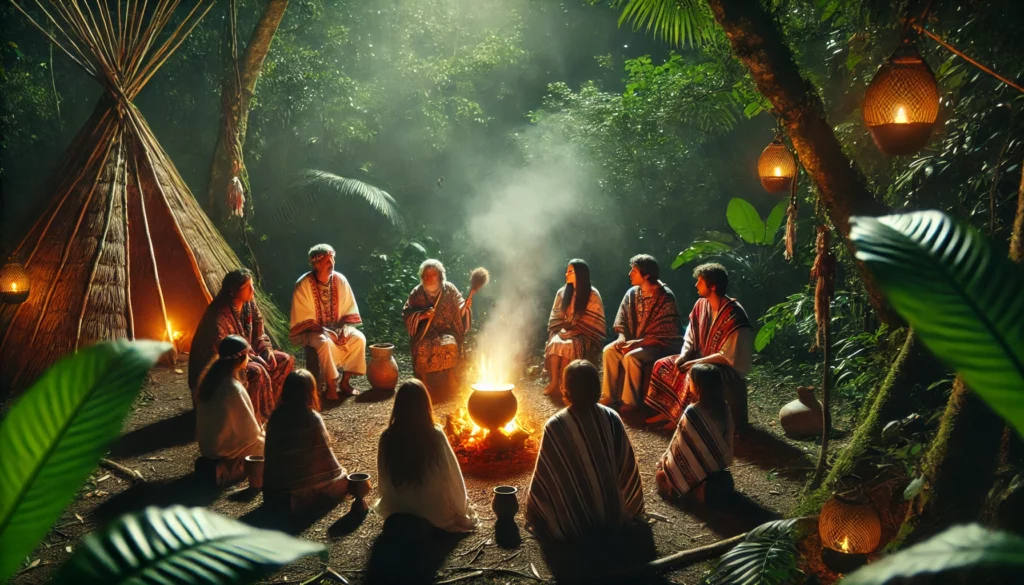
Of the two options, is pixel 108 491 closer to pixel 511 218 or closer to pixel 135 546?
pixel 135 546

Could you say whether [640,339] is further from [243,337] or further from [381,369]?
[243,337]

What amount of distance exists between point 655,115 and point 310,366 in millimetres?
6737

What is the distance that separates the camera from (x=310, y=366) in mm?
7684

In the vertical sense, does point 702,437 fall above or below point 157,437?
below

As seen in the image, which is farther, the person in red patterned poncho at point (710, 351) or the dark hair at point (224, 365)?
the person in red patterned poncho at point (710, 351)

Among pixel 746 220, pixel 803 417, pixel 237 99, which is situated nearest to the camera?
pixel 803 417

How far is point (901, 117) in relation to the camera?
3562 mm

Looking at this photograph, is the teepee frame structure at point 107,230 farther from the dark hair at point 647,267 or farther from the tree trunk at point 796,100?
the tree trunk at point 796,100

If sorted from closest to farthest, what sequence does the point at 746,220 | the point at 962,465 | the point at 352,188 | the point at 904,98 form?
the point at 962,465, the point at 904,98, the point at 746,220, the point at 352,188

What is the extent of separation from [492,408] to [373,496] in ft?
4.19

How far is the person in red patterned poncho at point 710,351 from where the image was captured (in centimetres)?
627

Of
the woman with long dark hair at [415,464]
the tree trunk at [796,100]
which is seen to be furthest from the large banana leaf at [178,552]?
the tree trunk at [796,100]

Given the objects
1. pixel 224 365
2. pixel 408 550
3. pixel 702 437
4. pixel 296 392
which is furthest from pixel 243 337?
pixel 702 437

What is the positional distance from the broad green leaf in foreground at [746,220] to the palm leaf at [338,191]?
6347mm
